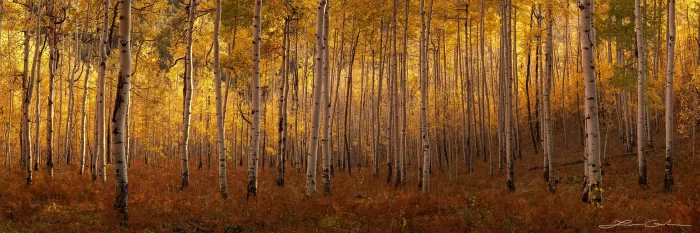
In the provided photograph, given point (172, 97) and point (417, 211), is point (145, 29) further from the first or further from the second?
point (172, 97)

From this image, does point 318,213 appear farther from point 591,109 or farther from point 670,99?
point 670,99

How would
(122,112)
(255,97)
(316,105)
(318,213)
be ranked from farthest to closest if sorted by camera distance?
(255,97) < (316,105) < (318,213) < (122,112)

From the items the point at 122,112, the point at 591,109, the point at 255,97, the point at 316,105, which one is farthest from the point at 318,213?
the point at 591,109

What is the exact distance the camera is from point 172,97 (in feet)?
134

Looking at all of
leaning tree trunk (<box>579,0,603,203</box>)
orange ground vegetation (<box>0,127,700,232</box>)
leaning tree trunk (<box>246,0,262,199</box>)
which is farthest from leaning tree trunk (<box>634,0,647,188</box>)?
leaning tree trunk (<box>246,0,262,199</box>)

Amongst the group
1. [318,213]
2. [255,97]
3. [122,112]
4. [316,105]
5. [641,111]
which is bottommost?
[318,213]

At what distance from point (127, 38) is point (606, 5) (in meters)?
27.9

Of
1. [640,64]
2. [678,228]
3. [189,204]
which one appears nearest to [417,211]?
[678,228]

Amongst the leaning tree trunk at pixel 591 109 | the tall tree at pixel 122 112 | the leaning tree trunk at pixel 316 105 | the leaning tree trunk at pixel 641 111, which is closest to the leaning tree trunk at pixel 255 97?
the leaning tree trunk at pixel 316 105

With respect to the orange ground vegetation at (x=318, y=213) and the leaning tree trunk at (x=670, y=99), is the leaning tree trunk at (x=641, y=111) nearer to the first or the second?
the leaning tree trunk at (x=670, y=99)

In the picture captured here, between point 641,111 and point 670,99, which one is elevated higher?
point 670,99

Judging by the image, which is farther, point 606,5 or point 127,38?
point 606,5

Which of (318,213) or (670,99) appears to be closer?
(318,213)

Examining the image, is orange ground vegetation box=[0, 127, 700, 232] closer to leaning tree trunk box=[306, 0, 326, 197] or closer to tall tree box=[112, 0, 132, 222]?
tall tree box=[112, 0, 132, 222]
